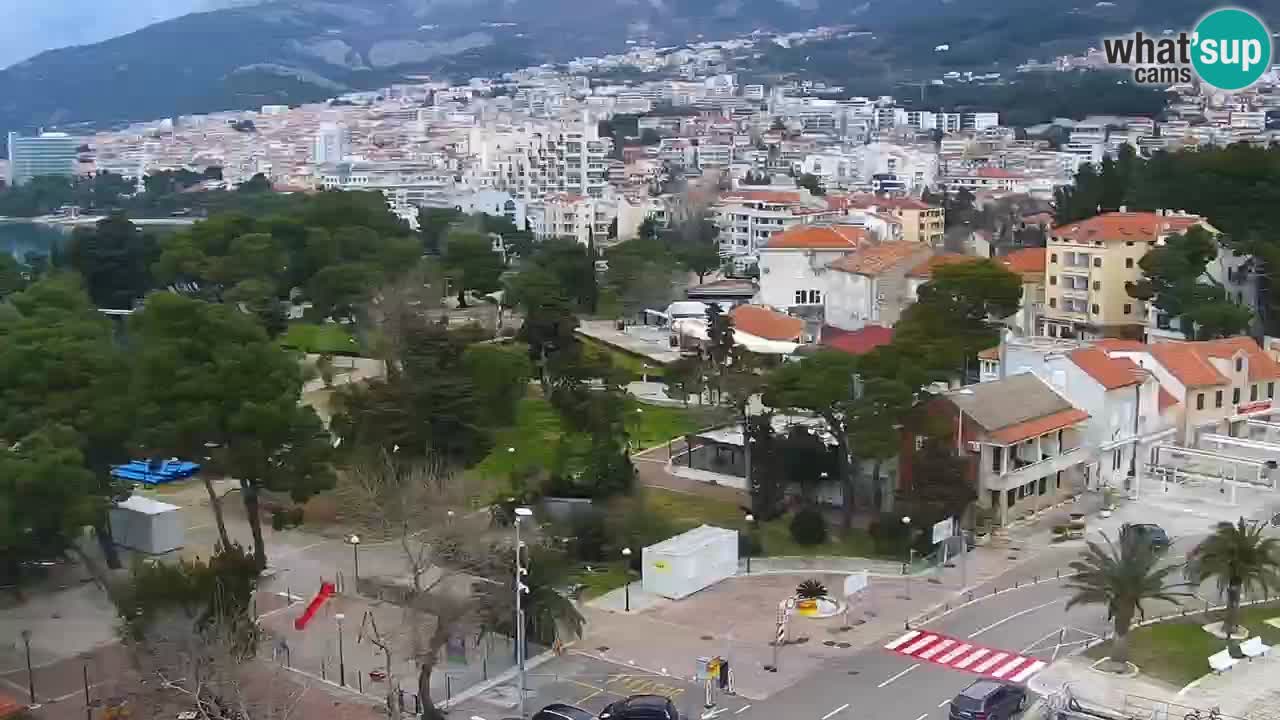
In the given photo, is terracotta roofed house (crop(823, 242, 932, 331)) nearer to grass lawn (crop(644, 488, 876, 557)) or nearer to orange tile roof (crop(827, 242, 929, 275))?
orange tile roof (crop(827, 242, 929, 275))

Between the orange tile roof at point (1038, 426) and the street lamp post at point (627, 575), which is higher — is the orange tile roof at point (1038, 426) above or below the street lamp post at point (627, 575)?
above

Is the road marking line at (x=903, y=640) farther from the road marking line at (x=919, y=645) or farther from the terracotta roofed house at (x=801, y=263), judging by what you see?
the terracotta roofed house at (x=801, y=263)

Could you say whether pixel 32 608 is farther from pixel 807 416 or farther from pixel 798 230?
pixel 798 230

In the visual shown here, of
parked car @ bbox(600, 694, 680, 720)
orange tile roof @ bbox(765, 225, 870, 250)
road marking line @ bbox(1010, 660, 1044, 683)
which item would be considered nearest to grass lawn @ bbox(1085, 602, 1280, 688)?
road marking line @ bbox(1010, 660, 1044, 683)

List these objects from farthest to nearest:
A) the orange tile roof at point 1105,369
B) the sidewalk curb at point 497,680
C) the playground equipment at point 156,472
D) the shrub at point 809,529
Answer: the playground equipment at point 156,472 < the orange tile roof at point 1105,369 < the shrub at point 809,529 < the sidewalk curb at point 497,680

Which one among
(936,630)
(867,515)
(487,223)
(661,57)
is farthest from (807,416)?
(661,57)

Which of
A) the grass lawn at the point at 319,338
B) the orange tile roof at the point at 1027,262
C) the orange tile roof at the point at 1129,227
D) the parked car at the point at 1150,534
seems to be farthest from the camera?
the orange tile roof at the point at 1027,262

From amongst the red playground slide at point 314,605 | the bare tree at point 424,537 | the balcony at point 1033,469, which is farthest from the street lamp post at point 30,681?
the balcony at point 1033,469
